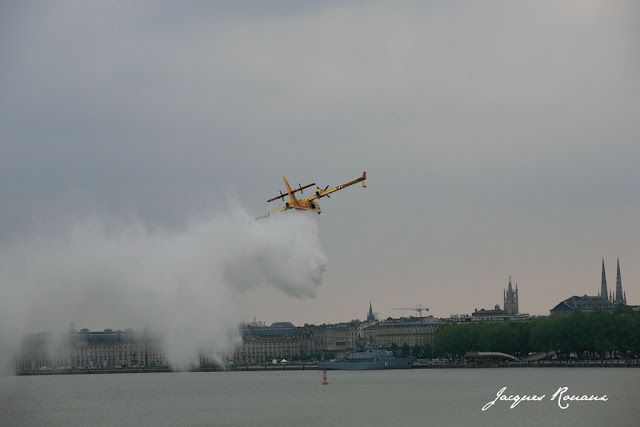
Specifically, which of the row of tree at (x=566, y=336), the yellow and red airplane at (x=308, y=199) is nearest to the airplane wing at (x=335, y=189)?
the yellow and red airplane at (x=308, y=199)

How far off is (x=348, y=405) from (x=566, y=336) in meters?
78.4

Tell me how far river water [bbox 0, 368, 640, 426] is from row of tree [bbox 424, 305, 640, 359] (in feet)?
103

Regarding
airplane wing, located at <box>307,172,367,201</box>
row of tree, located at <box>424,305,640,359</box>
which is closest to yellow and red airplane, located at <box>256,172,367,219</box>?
airplane wing, located at <box>307,172,367,201</box>

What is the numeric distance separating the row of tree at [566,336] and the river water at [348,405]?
1235 inches

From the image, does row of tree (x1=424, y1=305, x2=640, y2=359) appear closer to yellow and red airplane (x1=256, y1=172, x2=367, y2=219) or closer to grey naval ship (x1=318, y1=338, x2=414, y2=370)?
grey naval ship (x1=318, y1=338, x2=414, y2=370)

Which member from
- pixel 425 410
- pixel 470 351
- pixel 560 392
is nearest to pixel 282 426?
pixel 425 410

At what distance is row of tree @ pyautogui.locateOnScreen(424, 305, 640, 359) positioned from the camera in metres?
152

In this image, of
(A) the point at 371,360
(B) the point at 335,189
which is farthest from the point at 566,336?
(B) the point at 335,189

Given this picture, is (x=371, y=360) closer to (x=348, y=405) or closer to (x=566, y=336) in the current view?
(x=566, y=336)

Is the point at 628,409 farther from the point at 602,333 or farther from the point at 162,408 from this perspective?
the point at 602,333

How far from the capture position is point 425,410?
8006 cm

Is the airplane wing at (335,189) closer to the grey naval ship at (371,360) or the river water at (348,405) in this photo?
the river water at (348,405)

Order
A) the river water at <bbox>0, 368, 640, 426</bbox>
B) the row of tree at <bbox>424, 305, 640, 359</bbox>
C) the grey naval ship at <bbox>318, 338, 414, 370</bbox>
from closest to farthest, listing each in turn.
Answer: the river water at <bbox>0, 368, 640, 426</bbox>, the row of tree at <bbox>424, 305, 640, 359</bbox>, the grey naval ship at <bbox>318, 338, 414, 370</bbox>

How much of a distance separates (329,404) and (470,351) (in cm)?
10517
